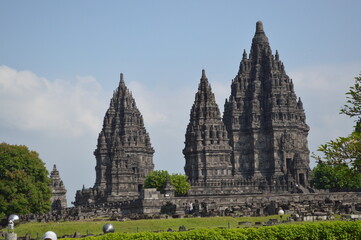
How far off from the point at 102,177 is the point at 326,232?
109 meters

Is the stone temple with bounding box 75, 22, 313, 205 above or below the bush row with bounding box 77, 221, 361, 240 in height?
above

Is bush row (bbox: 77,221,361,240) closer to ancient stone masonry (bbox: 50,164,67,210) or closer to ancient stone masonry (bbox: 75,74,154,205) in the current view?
ancient stone masonry (bbox: 75,74,154,205)

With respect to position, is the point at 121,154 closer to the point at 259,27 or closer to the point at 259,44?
the point at 259,44

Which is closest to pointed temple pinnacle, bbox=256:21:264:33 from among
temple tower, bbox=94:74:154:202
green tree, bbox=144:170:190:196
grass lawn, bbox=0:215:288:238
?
temple tower, bbox=94:74:154:202

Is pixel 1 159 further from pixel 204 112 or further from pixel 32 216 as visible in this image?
pixel 204 112

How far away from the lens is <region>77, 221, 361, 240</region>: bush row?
42562mm

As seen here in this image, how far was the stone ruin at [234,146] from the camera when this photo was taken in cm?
12225

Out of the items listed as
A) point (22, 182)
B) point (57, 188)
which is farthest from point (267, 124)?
point (22, 182)

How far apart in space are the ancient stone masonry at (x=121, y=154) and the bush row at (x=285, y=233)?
290 ft

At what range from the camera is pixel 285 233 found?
44781 mm

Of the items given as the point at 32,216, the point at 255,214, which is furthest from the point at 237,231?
the point at 32,216

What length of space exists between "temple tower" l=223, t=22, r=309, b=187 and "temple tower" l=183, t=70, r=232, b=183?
12.2 meters

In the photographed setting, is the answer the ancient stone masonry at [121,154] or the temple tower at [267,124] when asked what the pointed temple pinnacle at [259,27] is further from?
the ancient stone masonry at [121,154]

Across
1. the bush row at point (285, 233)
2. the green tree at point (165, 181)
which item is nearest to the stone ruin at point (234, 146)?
the green tree at point (165, 181)
